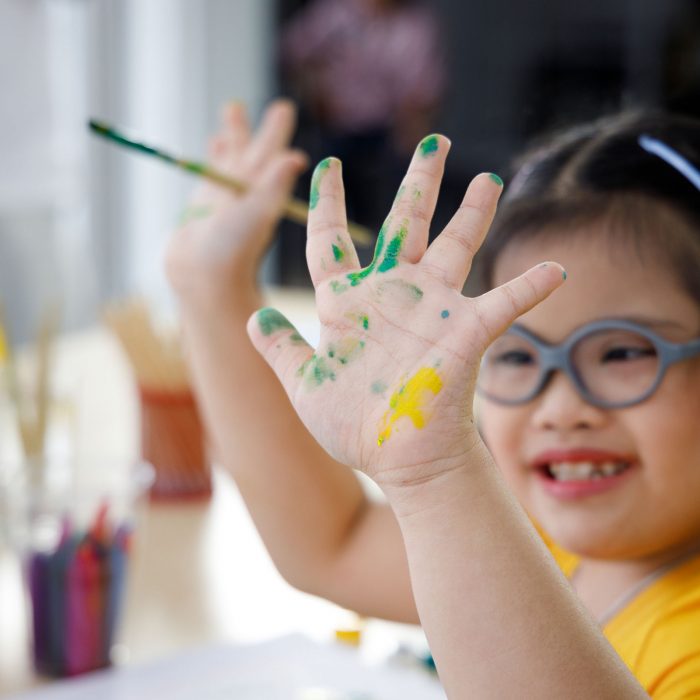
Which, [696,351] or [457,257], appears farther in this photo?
[696,351]

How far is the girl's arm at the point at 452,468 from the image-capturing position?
474 millimetres

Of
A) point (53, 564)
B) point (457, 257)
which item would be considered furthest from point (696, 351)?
point (53, 564)

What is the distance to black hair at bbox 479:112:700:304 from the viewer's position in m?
0.71

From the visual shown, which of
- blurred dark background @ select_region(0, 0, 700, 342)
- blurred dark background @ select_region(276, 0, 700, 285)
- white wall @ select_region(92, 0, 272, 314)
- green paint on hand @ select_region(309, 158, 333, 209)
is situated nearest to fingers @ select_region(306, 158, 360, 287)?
green paint on hand @ select_region(309, 158, 333, 209)

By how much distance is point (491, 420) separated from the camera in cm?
77

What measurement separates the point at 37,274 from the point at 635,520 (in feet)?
7.00

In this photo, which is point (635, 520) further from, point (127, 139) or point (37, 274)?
point (37, 274)

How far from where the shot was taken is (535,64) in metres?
3.97

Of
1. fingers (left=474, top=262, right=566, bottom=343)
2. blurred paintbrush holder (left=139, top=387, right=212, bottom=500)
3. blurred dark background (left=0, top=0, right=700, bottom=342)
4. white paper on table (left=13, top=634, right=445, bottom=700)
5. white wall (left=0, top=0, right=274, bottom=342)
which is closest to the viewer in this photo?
fingers (left=474, top=262, right=566, bottom=343)

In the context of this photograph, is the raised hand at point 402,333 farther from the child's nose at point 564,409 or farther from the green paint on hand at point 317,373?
the child's nose at point 564,409

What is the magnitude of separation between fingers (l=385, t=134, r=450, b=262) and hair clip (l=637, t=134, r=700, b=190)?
0.26 metres

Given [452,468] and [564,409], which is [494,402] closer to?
[564,409]

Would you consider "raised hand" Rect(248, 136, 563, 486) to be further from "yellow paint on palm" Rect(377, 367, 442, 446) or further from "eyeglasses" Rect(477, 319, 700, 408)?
"eyeglasses" Rect(477, 319, 700, 408)

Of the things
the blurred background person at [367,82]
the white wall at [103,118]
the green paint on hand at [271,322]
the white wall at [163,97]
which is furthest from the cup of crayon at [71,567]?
the blurred background person at [367,82]
